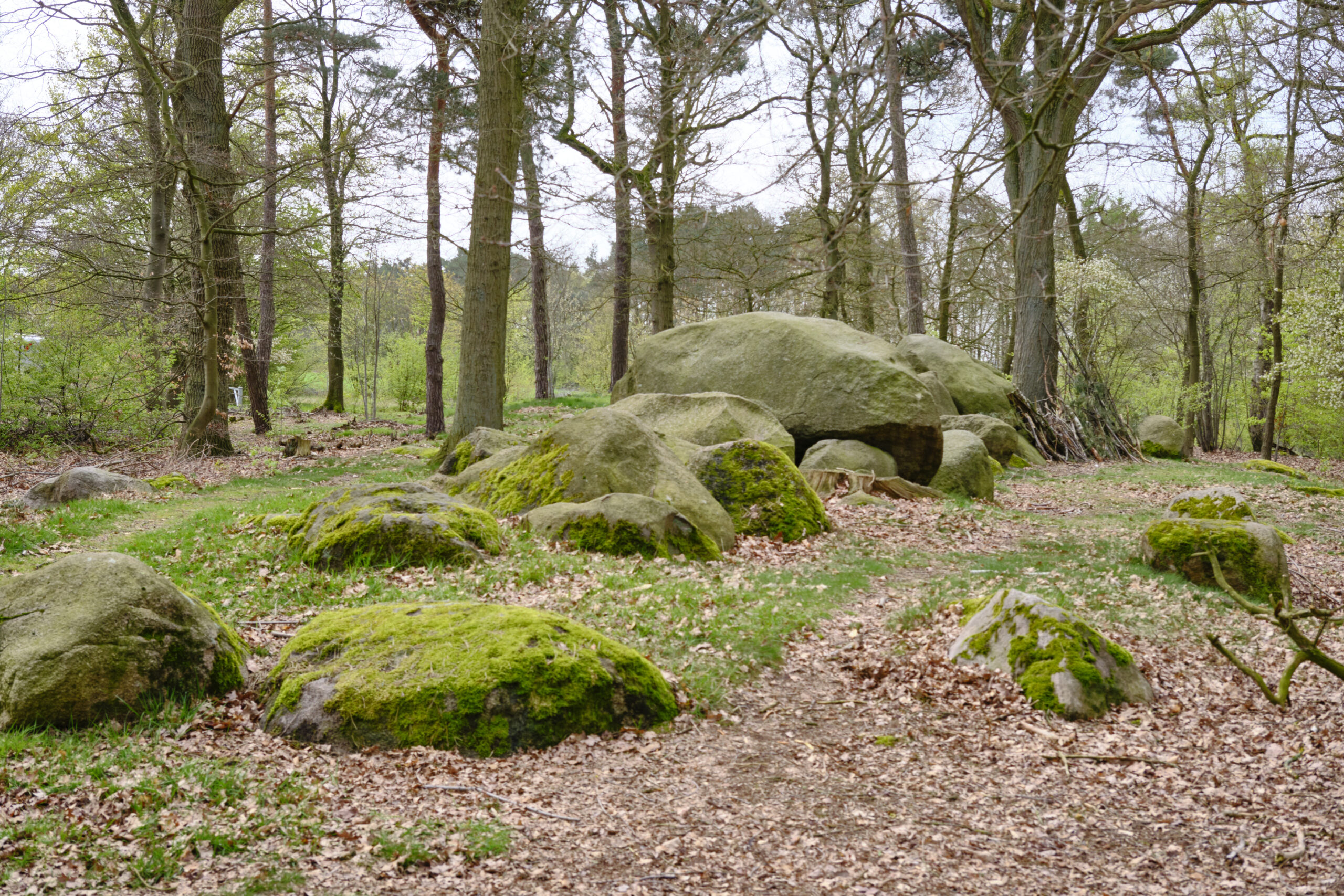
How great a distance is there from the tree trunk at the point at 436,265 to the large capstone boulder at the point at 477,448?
27.1 ft

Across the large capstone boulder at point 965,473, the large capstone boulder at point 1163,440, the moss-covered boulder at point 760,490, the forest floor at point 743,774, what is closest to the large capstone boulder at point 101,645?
the forest floor at point 743,774

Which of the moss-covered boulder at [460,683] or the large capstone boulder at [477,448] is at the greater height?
the large capstone boulder at [477,448]

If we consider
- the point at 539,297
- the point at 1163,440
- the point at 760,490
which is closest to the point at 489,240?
the point at 760,490

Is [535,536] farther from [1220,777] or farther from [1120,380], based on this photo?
[1120,380]

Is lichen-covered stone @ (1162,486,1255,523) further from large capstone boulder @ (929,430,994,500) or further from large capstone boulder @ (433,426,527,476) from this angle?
large capstone boulder @ (433,426,527,476)

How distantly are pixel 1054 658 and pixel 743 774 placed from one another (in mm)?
2467

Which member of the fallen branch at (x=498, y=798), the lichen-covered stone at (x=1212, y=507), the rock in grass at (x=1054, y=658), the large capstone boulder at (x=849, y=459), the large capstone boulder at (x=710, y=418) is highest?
the large capstone boulder at (x=710, y=418)

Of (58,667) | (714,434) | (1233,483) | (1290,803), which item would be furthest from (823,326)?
(58,667)

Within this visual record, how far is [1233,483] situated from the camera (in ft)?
49.0

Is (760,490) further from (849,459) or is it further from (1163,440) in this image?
(1163,440)

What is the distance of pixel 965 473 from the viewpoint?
44.5ft

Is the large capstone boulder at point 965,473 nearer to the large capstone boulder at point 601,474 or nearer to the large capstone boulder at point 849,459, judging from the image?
the large capstone boulder at point 849,459

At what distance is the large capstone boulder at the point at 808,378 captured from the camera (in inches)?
534

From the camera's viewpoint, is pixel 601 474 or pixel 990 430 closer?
pixel 601 474
